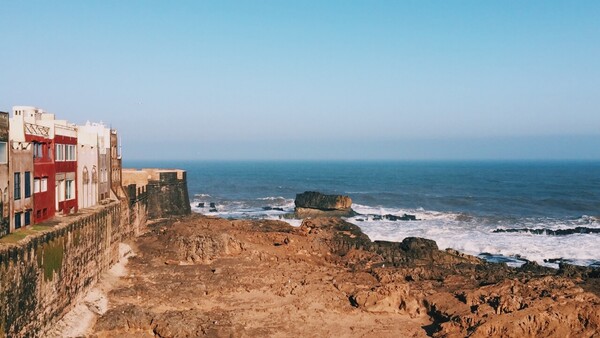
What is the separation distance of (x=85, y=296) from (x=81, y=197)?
8144mm

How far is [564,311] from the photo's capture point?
24.2 meters

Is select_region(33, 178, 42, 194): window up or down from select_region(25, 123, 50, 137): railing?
down

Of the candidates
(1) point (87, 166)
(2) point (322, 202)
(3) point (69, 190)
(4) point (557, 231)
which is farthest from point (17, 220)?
(4) point (557, 231)

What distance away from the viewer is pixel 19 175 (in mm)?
25078

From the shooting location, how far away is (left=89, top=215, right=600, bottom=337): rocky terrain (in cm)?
2531

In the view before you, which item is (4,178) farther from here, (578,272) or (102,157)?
(578,272)

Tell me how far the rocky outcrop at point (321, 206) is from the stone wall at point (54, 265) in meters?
34.0

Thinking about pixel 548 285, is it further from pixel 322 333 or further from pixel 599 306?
pixel 322 333

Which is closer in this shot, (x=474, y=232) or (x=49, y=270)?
(x=49, y=270)

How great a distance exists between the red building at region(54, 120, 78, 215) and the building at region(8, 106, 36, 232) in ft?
14.1

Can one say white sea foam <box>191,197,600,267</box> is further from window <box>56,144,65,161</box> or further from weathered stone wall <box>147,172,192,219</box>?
window <box>56,144,65,161</box>

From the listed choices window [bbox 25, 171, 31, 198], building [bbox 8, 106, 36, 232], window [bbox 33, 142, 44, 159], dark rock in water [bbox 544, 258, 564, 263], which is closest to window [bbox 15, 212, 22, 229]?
building [bbox 8, 106, 36, 232]

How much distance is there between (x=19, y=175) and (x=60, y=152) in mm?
6739

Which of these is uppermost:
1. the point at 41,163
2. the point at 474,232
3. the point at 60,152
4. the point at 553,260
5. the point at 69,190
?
the point at 60,152
